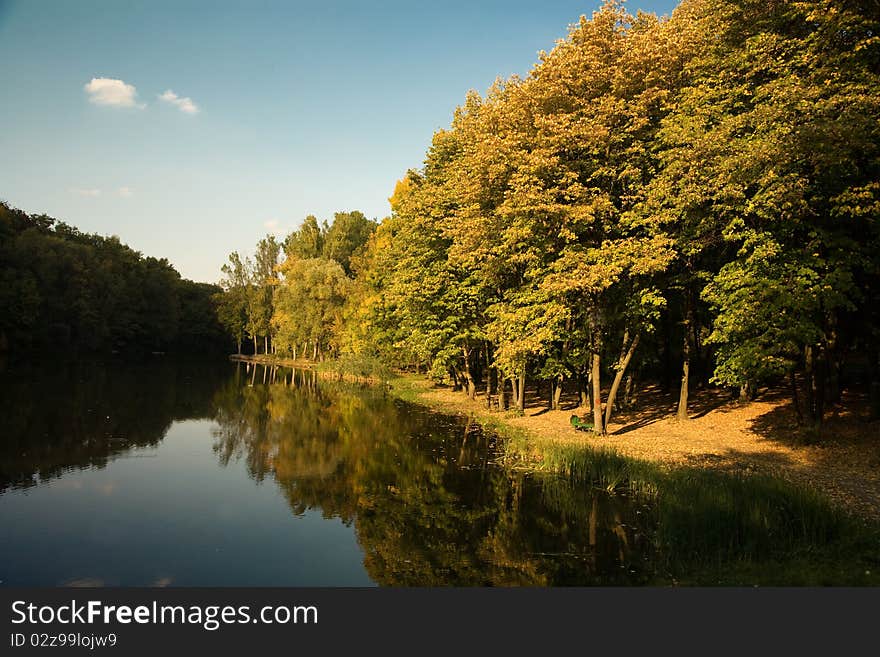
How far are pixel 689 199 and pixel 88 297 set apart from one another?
82794 millimetres

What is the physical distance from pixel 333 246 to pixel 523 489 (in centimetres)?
7155

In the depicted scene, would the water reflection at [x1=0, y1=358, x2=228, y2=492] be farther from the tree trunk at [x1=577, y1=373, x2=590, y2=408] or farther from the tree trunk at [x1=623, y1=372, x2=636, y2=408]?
the tree trunk at [x1=623, y1=372, x2=636, y2=408]

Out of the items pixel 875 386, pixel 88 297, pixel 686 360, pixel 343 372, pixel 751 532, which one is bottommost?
pixel 751 532

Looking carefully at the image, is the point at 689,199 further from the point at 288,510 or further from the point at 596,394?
the point at 288,510

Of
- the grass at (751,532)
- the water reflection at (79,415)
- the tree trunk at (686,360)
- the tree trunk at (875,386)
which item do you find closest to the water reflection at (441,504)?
the grass at (751,532)

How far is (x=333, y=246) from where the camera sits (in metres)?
82.1

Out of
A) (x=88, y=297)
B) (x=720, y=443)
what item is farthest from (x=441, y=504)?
(x=88, y=297)

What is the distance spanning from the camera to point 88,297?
75.6 meters

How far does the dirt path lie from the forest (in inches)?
42.9

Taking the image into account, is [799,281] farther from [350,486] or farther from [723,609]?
[350,486]

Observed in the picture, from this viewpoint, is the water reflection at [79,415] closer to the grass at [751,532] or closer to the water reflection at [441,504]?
the water reflection at [441,504]

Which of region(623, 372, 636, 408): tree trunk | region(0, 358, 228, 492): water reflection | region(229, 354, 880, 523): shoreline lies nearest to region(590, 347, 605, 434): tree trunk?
region(229, 354, 880, 523): shoreline

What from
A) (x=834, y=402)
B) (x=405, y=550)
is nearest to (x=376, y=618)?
(x=405, y=550)

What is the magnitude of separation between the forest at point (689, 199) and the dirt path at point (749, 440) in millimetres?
1090
